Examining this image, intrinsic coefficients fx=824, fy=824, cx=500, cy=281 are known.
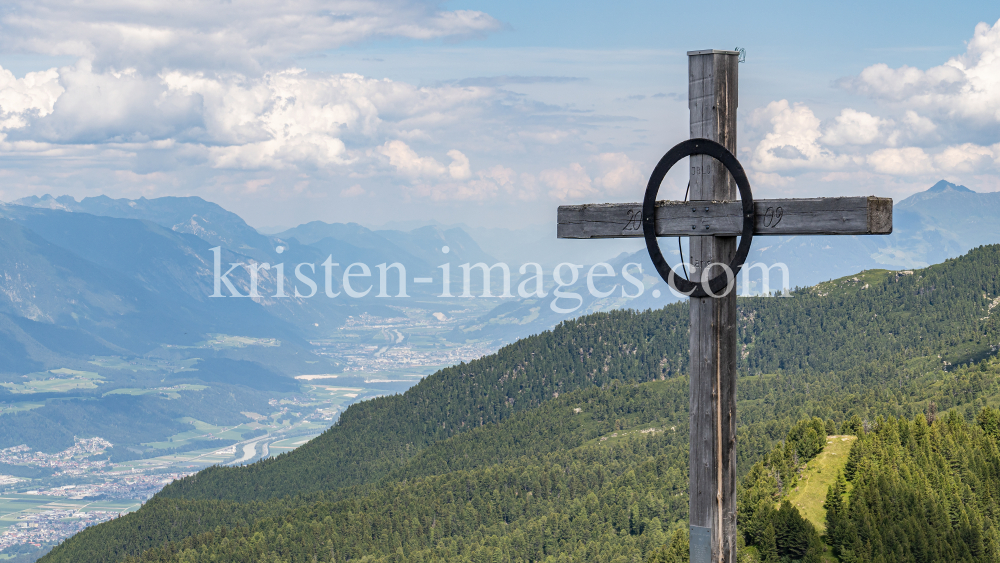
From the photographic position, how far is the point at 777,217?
9781mm

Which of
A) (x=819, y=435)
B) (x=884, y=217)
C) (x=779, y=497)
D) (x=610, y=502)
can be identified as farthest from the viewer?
(x=610, y=502)

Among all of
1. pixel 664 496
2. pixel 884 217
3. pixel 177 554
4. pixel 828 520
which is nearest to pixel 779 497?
pixel 828 520

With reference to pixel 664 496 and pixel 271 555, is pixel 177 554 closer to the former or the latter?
pixel 271 555

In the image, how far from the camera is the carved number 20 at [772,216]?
974 centimetres

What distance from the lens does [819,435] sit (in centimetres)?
9731

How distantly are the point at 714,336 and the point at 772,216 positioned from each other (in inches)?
63.5

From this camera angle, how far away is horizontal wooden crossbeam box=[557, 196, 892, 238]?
370 inches

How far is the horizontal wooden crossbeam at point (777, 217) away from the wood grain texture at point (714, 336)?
10 cm

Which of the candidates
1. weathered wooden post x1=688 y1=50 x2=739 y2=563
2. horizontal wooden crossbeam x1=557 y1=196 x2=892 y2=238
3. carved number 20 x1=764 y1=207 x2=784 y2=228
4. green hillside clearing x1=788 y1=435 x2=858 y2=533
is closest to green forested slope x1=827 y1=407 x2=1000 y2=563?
green hillside clearing x1=788 y1=435 x2=858 y2=533

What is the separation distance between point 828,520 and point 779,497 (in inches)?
335

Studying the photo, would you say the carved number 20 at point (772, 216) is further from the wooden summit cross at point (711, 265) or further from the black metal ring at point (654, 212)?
the black metal ring at point (654, 212)

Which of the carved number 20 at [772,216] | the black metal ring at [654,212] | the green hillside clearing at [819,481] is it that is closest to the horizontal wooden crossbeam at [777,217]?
the carved number 20 at [772,216]

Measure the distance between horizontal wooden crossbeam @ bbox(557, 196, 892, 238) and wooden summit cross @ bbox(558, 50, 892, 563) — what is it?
2 cm

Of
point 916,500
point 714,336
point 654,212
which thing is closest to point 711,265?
point 714,336
